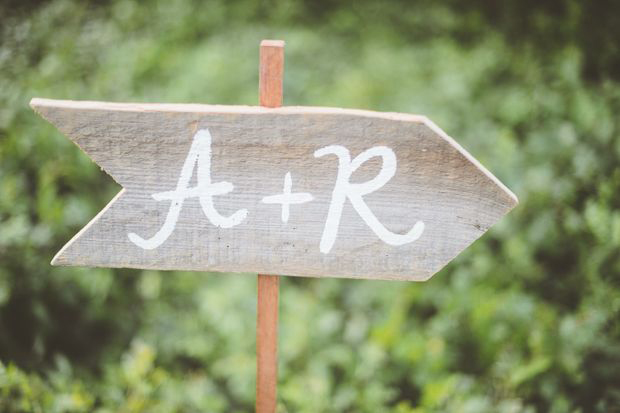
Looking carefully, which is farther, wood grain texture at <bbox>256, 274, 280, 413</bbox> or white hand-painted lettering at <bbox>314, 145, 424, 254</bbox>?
wood grain texture at <bbox>256, 274, 280, 413</bbox>

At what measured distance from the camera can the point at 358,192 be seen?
102 cm

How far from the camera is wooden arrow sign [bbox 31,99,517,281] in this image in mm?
979

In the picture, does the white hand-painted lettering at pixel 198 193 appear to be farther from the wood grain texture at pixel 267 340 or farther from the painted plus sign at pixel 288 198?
the wood grain texture at pixel 267 340

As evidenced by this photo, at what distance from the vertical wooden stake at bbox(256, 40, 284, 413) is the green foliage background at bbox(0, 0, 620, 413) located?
525mm

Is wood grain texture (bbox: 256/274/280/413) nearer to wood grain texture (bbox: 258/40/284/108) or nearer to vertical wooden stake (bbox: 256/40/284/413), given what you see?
vertical wooden stake (bbox: 256/40/284/413)

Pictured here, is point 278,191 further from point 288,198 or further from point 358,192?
point 358,192

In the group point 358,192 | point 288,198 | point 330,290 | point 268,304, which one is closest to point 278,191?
point 288,198

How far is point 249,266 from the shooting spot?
1.07 m

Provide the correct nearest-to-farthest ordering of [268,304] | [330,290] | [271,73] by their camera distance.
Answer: [271,73], [268,304], [330,290]

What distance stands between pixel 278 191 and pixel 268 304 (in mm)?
275

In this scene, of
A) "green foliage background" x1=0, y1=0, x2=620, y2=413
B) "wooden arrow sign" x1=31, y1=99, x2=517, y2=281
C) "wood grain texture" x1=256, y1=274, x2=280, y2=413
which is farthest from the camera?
"green foliage background" x1=0, y1=0, x2=620, y2=413

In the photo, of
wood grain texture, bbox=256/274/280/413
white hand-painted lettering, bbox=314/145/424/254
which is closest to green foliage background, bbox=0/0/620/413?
wood grain texture, bbox=256/274/280/413

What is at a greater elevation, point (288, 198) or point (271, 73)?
point (271, 73)

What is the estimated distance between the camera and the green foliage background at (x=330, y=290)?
179 cm
